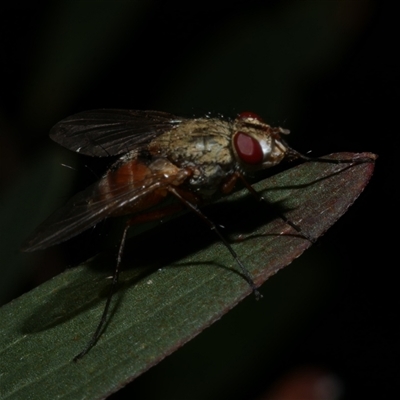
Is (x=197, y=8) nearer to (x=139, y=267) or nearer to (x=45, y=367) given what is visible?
(x=139, y=267)

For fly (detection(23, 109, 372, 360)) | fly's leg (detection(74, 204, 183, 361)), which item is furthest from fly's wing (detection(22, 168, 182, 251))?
fly's leg (detection(74, 204, 183, 361))

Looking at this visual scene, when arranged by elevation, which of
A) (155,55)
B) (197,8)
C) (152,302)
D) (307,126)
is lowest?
(152,302)

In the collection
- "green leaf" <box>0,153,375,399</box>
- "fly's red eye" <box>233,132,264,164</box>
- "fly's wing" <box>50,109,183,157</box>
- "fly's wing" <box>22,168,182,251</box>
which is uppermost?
"fly's red eye" <box>233,132,264,164</box>

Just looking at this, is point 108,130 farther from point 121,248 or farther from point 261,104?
point 261,104

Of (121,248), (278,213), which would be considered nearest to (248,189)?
(278,213)

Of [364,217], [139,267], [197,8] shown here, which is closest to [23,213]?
[139,267]

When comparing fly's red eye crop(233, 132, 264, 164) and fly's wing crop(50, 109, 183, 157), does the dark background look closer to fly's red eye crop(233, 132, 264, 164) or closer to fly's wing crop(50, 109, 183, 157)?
fly's wing crop(50, 109, 183, 157)
